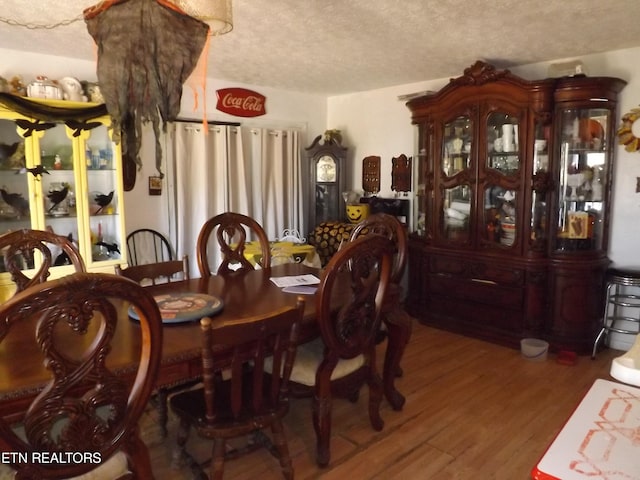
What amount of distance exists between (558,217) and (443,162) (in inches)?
41.0

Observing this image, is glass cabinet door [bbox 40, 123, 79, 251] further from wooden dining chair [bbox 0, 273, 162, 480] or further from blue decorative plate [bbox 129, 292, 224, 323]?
wooden dining chair [bbox 0, 273, 162, 480]

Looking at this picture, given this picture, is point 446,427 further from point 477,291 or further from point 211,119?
point 211,119

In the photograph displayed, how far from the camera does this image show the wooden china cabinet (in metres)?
3.54

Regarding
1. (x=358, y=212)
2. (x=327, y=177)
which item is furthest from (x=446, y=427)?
(x=327, y=177)

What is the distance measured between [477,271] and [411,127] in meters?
1.71

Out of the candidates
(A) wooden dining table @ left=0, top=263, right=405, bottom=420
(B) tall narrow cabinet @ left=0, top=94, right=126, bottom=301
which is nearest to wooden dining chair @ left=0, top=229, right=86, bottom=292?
(A) wooden dining table @ left=0, top=263, right=405, bottom=420

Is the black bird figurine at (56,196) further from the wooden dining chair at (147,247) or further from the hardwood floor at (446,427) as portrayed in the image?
the hardwood floor at (446,427)

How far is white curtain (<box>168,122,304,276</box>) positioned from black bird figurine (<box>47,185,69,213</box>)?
3.25 ft

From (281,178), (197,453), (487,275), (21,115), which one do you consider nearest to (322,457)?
(197,453)

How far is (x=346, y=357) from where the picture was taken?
88.0 inches

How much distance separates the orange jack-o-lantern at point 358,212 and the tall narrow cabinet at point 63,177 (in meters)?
2.31

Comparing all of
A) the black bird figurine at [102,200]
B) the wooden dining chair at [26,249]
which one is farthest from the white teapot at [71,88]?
the wooden dining chair at [26,249]

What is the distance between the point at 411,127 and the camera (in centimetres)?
487

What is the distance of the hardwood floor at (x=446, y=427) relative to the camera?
2.26m
